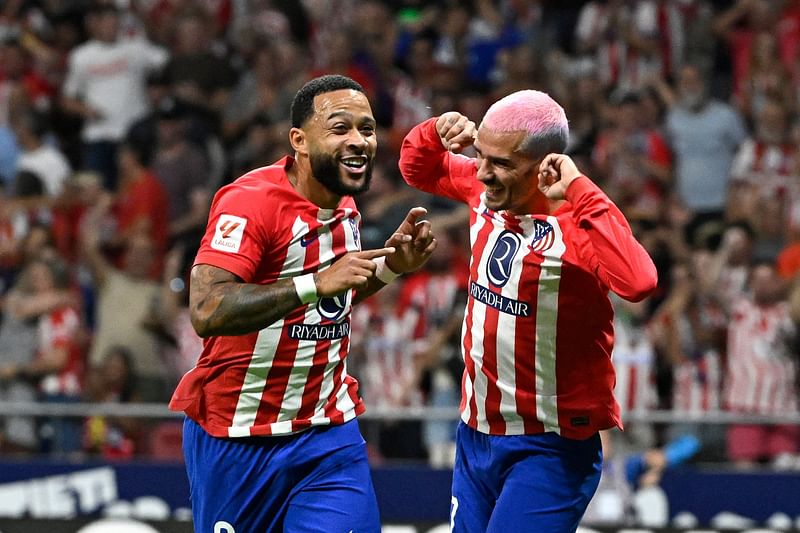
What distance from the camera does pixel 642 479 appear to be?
923 centimetres

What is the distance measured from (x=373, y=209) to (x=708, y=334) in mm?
2746

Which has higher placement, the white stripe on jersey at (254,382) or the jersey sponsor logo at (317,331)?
the jersey sponsor logo at (317,331)

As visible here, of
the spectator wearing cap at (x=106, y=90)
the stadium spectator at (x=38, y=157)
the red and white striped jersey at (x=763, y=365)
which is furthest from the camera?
the spectator wearing cap at (x=106, y=90)

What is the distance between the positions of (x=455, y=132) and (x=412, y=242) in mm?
648

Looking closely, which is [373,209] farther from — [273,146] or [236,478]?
[236,478]

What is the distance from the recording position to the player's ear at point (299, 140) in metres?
5.64

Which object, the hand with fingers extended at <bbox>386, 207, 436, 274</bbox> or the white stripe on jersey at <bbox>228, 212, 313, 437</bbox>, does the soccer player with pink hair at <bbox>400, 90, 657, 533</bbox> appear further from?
the white stripe on jersey at <bbox>228, 212, 313, 437</bbox>

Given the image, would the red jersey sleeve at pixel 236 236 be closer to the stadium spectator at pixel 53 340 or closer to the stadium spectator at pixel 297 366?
the stadium spectator at pixel 297 366

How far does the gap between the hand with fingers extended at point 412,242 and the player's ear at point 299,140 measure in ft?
1.65

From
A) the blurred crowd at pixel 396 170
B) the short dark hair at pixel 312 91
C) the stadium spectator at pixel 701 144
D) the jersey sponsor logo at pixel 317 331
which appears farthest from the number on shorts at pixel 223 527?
the stadium spectator at pixel 701 144

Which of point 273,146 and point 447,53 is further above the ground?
point 447,53

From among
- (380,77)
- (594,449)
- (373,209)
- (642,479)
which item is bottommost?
(642,479)

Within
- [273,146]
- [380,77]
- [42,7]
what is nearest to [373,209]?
[273,146]

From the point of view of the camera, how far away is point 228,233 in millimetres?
5316
